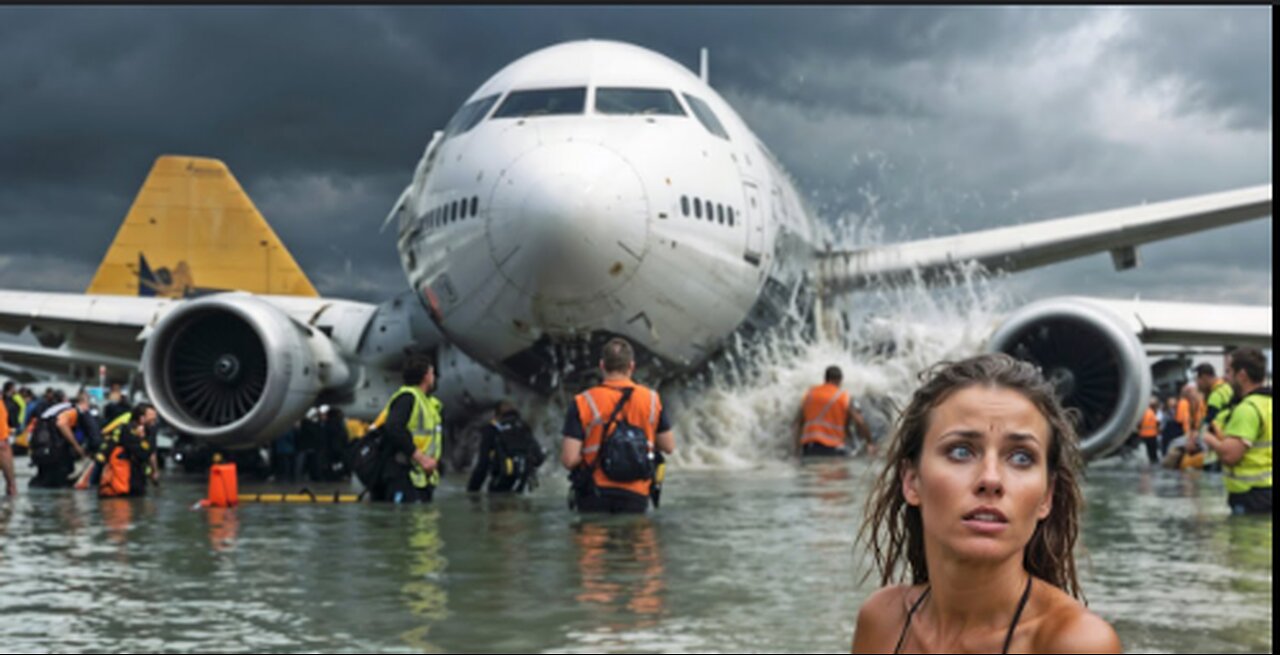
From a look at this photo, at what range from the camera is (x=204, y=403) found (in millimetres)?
15469

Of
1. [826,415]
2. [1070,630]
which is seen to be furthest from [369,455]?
[1070,630]

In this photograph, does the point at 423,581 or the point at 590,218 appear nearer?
the point at 423,581

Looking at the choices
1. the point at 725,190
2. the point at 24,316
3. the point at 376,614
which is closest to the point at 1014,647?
the point at 376,614

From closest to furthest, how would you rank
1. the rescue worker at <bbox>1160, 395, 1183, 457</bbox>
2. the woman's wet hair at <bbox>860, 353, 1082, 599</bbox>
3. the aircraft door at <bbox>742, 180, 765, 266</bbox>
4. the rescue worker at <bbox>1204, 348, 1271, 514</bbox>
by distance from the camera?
1. the woman's wet hair at <bbox>860, 353, 1082, 599</bbox>
2. the rescue worker at <bbox>1204, 348, 1271, 514</bbox>
3. the aircraft door at <bbox>742, 180, 765, 266</bbox>
4. the rescue worker at <bbox>1160, 395, 1183, 457</bbox>

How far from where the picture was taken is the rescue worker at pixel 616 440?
27.8 feet

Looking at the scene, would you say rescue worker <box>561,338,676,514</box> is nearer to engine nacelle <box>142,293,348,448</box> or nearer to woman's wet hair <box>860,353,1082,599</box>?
woman's wet hair <box>860,353,1082,599</box>

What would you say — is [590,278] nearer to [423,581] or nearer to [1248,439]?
[1248,439]

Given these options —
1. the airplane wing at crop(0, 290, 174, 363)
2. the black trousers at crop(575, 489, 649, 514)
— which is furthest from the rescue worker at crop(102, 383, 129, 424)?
the black trousers at crop(575, 489, 649, 514)


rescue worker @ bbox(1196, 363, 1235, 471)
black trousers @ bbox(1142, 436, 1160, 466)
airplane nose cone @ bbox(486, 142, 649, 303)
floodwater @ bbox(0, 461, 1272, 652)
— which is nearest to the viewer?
floodwater @ bbox(0, 461, 1272, 652)

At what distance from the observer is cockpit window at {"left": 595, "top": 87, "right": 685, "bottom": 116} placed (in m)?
13.3

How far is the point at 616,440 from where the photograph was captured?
8.48 metres

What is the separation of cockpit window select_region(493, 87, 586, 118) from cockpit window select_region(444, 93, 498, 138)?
223 mm

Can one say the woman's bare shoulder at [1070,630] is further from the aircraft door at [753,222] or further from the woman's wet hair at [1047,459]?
the aircraft door at [753,222]

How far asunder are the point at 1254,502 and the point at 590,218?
17.1ft
